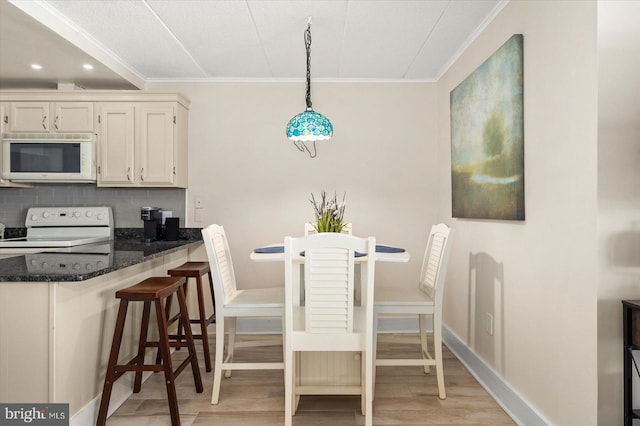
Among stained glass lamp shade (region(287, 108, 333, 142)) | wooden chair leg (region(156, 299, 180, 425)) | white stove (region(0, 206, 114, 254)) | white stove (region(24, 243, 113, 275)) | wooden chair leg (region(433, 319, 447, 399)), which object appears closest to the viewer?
white stove (region(24, 243, 113, 275))

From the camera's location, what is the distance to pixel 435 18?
2.75 meters

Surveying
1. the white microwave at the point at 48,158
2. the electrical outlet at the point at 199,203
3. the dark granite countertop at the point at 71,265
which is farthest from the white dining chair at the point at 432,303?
the white microwave at the point at 48,158

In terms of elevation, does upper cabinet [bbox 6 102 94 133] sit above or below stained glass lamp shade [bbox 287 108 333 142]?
above

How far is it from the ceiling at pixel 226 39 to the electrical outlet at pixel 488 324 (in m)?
1.97

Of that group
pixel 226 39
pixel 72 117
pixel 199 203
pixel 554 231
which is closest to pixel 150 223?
pixel 199 203

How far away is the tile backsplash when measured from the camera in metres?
3.90

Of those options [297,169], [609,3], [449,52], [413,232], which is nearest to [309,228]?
[297,169]

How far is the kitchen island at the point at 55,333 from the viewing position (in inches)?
73.4

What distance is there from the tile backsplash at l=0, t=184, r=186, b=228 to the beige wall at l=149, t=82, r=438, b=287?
365 mm

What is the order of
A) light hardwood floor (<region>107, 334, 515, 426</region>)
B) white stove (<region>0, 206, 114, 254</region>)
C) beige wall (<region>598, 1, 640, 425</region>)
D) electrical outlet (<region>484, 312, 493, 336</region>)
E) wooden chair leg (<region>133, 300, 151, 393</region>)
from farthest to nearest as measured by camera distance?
white stove (<region>0, 206, 114, 254</region>)
electrical outlet (<region>484, 312, 493, 336</region>)
wooden chair leg (<region>133, 300, 151, 393</region>)
light hardwood floor (<region>107, 334, 515, 426</region>)
beige wall (<region>598, 1, 640, 425</region>)

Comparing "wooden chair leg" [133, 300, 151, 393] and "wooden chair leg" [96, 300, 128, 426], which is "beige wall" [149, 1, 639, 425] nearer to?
"wooden chair leg" [133, 300, 151, 393]

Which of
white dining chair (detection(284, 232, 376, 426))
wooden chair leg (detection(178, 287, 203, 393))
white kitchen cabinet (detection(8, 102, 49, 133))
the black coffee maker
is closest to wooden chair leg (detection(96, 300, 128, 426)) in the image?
wooden chair leg (detection(178, 287, 203, 393))

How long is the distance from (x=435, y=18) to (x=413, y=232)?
76.9 inches

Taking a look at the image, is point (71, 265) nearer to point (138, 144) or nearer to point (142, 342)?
point (142, 342)
